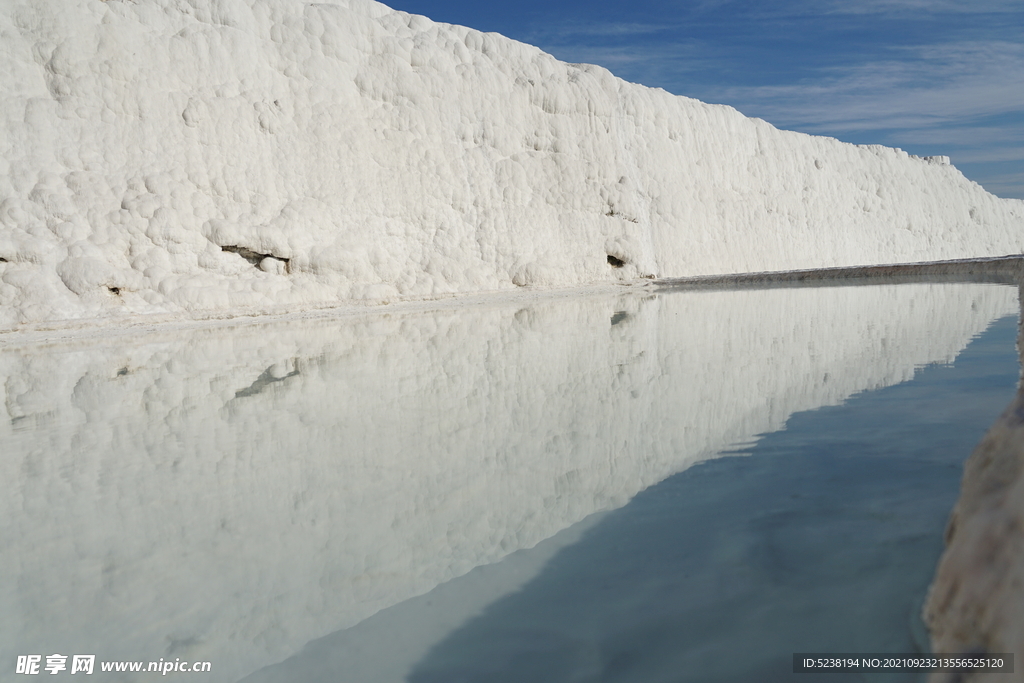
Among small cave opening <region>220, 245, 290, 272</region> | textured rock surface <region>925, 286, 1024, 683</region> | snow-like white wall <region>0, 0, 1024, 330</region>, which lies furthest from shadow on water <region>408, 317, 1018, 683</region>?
small cave opening <region>220, 245, 290, 272</region>

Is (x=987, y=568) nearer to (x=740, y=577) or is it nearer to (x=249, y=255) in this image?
(x=740, y=577)

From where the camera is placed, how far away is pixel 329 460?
13.7 feet

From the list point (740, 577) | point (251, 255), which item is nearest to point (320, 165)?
point (251, 255)

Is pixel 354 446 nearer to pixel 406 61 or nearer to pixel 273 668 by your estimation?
pixel 273 668

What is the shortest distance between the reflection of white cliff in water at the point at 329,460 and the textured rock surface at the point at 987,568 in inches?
61.4

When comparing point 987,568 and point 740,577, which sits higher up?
point 987,568

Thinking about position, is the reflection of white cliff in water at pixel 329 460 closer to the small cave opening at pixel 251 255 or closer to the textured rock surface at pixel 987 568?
the textured rock surface at pixel 987 568

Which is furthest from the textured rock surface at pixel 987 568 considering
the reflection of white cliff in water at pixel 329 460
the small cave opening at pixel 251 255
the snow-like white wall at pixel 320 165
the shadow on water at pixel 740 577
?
the small cave opening at pixel 251 255

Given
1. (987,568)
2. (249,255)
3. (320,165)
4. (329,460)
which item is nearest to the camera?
(987,568)

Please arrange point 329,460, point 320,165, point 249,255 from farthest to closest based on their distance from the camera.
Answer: point 320,165, point 249,255, point 329,460

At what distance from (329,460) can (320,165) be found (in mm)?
18188

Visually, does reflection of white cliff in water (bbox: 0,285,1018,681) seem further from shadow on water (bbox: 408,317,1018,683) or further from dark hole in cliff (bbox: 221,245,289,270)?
dark hole in cliff (bbox: 221,245,289,270)

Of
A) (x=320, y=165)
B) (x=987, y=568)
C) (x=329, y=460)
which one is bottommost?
(x=329, y=460)

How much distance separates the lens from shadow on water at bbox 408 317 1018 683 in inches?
79.5
